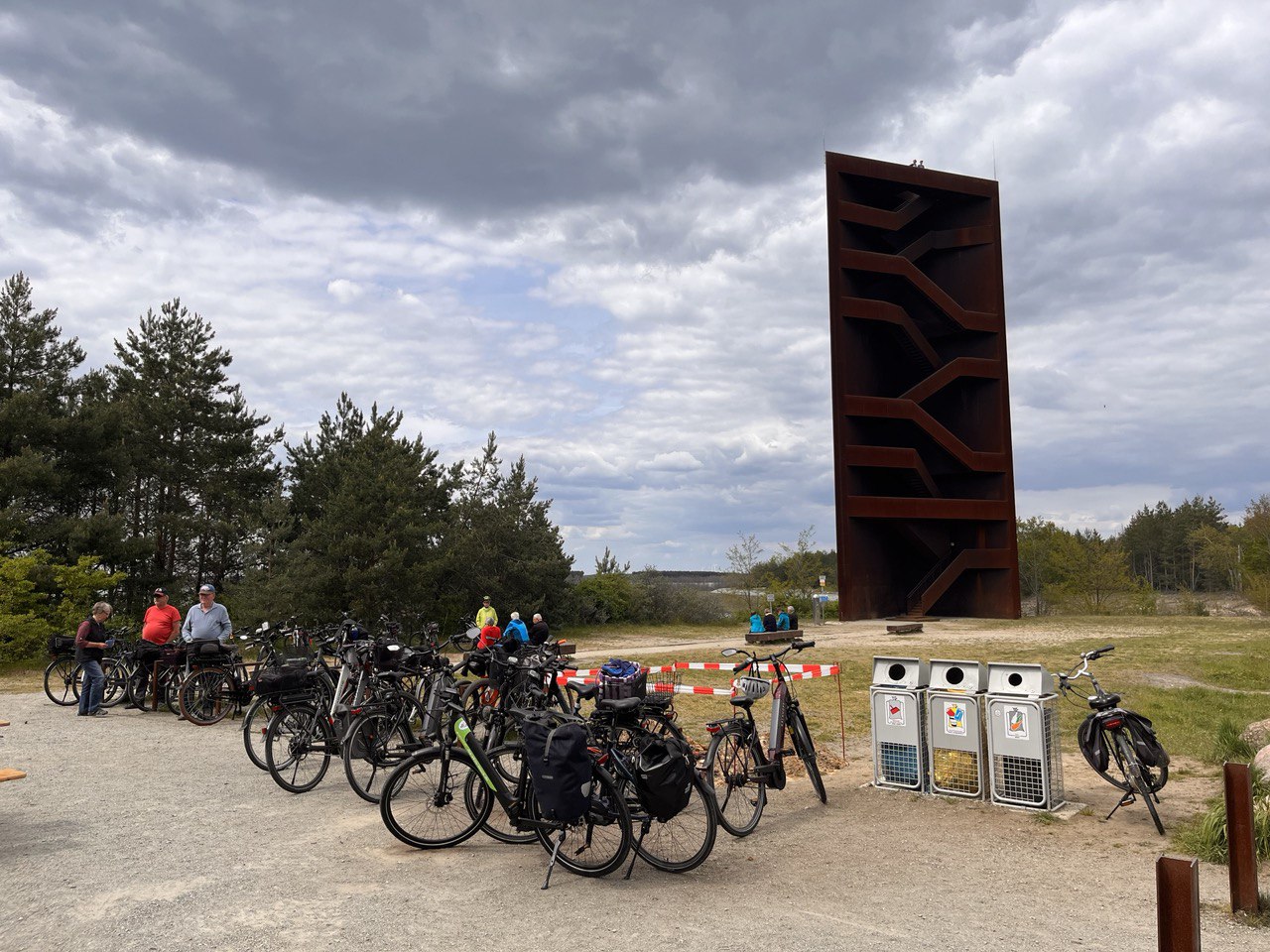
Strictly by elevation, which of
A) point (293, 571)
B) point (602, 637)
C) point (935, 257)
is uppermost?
point (935, 257)

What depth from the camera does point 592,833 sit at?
5.64 m

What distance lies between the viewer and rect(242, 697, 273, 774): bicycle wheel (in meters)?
7.86

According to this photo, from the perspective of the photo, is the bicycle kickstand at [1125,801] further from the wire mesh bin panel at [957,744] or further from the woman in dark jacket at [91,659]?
the woman in dark jacket at [91,659]

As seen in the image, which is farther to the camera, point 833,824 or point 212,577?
point 212,577

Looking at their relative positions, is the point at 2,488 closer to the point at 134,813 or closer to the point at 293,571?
the point at 293,571

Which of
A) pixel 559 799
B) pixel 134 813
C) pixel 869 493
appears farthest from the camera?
pixel 869 493

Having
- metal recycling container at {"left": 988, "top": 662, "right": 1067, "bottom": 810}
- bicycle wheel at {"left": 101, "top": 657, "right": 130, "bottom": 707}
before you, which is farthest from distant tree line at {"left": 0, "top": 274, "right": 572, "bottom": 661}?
metal recycling container at {"left": 988, "top": 662, "right": 1067, "bottom": 810}

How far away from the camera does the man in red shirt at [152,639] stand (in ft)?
40.4

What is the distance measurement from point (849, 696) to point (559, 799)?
995 cm

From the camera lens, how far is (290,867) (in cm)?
559

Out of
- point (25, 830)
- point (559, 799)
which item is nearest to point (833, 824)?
point (559, 799)

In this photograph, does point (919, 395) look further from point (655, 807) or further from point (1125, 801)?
point (655, 807)

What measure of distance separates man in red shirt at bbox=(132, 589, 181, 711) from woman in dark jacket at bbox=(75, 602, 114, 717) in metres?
0.42

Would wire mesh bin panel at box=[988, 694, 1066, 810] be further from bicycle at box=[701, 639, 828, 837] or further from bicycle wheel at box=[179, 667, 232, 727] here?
bicycle wheel at box=[179, 667, 232, 727]
